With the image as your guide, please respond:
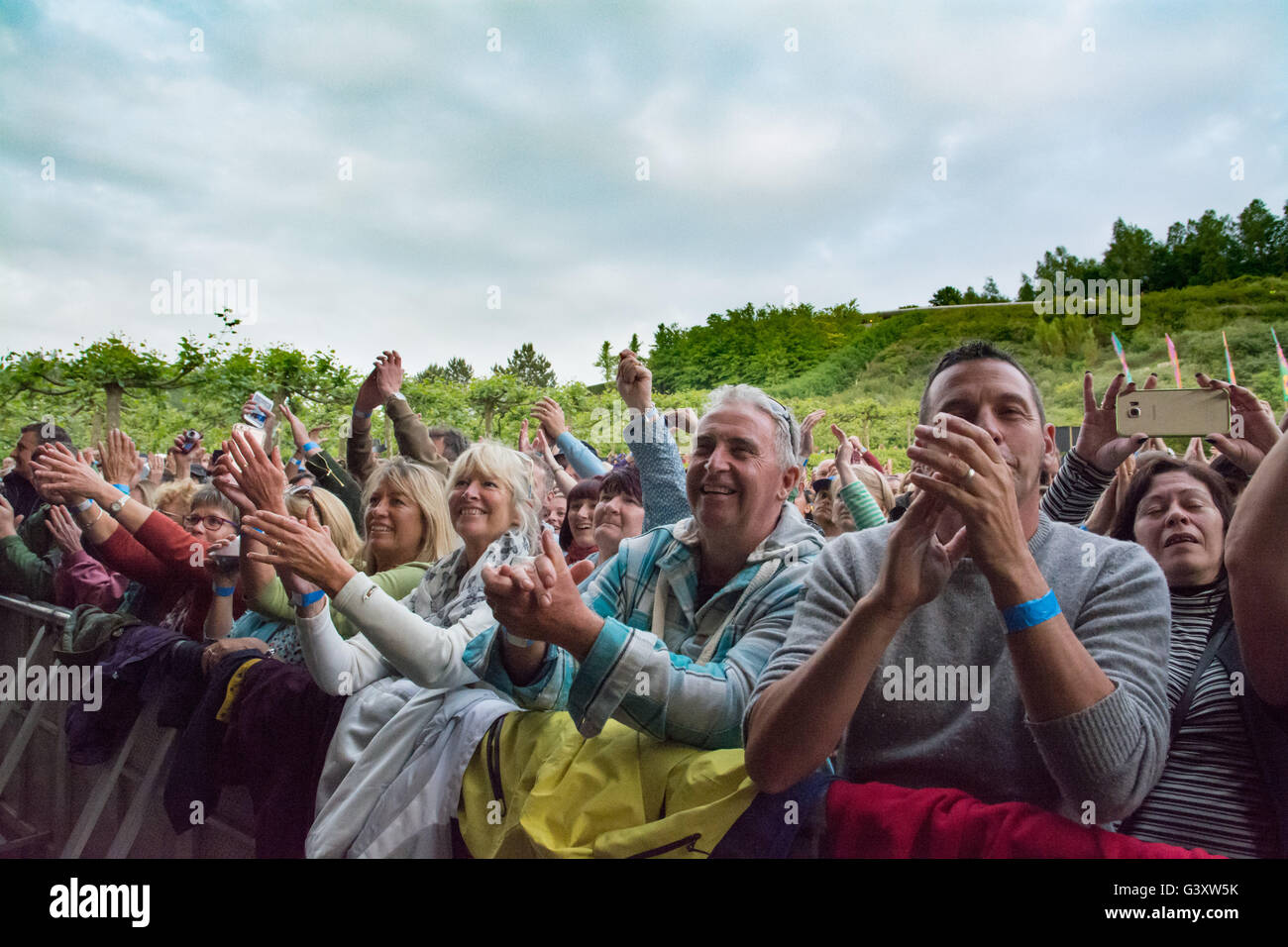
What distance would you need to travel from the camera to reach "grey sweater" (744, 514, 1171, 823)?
4.19ft

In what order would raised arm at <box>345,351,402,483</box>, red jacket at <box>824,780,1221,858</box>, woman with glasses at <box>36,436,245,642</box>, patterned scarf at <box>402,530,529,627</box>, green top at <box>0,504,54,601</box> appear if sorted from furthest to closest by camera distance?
green top at <box>0,504,54,601</box> → raised arm at <box>345,351,402,483</box> → woman with glasses at <box>36,436,245,642</box> → patterned scarf at <box>402,530,529,627</box> → red jacket at <box>824,780,1221,858</box>

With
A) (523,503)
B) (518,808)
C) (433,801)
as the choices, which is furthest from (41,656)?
(518,808)

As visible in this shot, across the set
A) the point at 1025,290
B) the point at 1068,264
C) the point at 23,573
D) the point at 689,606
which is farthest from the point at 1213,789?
the point at 1068,264

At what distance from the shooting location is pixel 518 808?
1736 mm

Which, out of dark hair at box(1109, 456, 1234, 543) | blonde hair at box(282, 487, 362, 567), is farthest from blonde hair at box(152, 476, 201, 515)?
dark hair at box(1109, 456, 1234, 543)

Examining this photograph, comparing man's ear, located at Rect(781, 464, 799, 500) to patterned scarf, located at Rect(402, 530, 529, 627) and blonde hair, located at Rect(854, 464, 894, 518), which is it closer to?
patterned scarf, located at Rect(402, 530, 529, 627)

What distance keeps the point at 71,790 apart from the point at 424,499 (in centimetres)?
204

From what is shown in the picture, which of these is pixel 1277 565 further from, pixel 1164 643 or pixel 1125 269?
pixel 1125 269

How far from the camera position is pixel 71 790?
3.47 m

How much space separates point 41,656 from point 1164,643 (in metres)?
4.14

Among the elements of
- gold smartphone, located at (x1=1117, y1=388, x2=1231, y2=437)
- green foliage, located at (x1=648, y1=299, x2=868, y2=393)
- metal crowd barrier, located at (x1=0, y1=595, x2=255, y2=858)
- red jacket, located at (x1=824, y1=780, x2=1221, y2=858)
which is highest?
green foliage, located at (x1=648, y1=299, x2=868, y2=393)

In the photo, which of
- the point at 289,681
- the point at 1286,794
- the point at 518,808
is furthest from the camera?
the point at 289,681

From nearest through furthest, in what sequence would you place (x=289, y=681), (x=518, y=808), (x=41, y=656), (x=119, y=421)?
(x=518, y=808)
(x=289, y=681)
(x=41, y=656)
(x=119, y=421)

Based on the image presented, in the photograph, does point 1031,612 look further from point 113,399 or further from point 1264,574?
point 113,399
